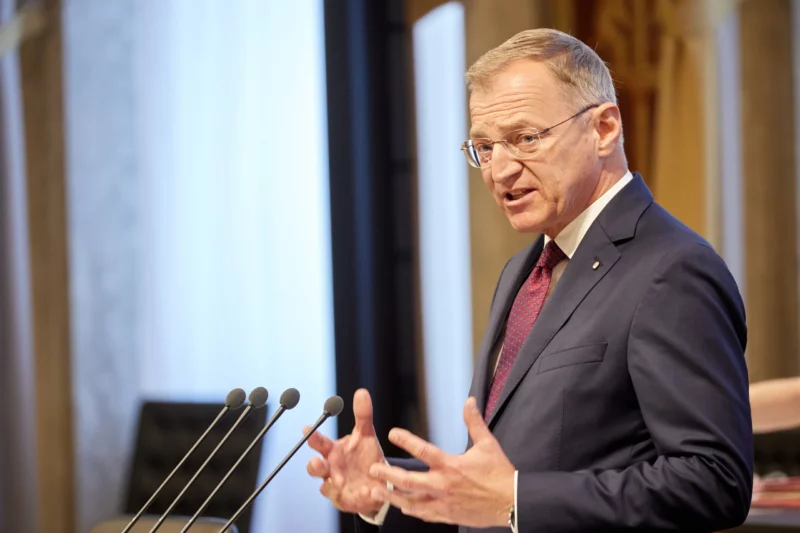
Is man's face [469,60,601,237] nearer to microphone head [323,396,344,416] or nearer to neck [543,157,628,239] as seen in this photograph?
neck [543,157,628,239]

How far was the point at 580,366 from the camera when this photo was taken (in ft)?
4.28

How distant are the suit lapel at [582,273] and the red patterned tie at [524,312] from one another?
106 millimetres

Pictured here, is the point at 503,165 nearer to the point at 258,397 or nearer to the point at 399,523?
the point at 258,397

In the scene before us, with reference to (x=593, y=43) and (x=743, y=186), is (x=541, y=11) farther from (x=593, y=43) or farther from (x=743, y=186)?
→ (x=743, y=186)

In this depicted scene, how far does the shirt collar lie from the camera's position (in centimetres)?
151

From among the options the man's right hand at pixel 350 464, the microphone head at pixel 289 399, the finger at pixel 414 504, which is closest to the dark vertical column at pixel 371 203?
the man's right hand at pixel 350 464

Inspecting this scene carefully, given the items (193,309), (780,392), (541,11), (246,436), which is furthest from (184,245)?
(780,392)

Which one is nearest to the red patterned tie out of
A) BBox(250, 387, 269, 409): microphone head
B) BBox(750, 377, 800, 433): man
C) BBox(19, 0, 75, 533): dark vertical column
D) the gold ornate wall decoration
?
BBox(250, 387, 269, 409): microphone head

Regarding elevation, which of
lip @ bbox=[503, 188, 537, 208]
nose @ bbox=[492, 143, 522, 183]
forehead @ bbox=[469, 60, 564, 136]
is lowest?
lip @ bbox=[503, 188, 537, 208]

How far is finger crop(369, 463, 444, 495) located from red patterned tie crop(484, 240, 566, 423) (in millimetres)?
319

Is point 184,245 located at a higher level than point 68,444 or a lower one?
higher

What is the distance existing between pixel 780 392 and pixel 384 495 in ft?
4.11

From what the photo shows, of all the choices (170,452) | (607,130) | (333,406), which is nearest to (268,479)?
(333,406)

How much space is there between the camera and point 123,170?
430cm
